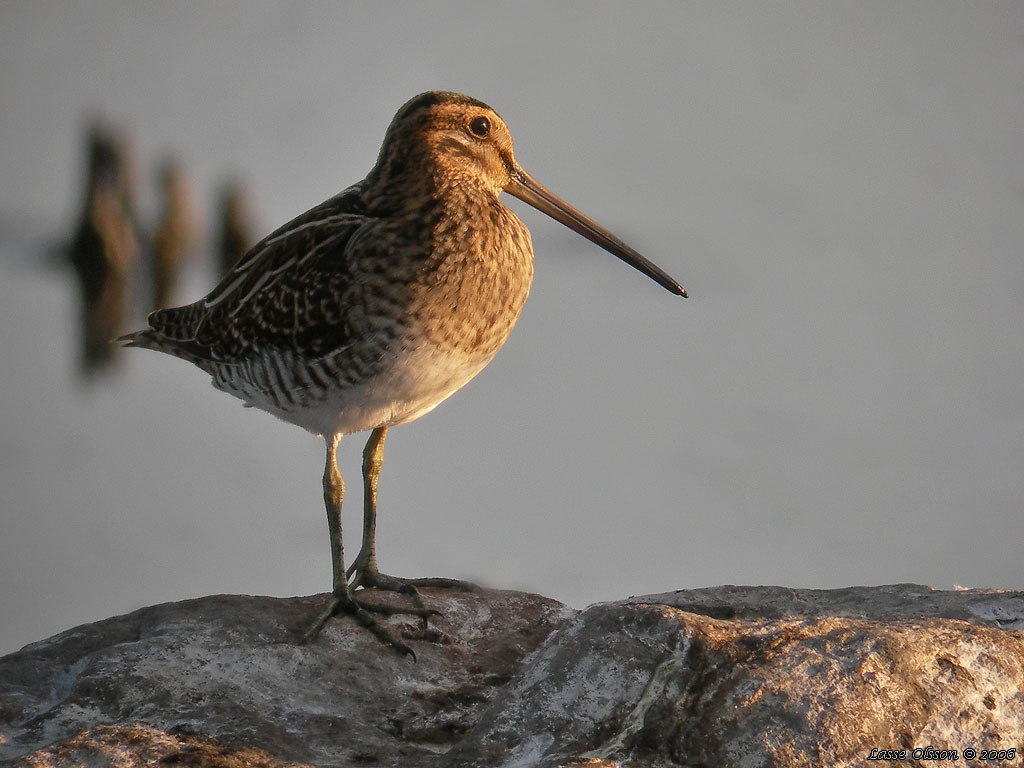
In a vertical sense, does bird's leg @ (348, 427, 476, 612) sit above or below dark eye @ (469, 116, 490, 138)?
below

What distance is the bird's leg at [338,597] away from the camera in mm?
3533

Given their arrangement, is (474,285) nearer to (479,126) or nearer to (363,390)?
(363,390)

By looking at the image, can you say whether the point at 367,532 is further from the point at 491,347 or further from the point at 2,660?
the point at 2,660

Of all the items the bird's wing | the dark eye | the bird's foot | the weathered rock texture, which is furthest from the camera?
the dark eye

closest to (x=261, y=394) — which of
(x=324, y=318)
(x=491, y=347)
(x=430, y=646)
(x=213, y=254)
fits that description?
(x=324, y=318)

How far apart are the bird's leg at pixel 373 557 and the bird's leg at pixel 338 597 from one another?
132 mm

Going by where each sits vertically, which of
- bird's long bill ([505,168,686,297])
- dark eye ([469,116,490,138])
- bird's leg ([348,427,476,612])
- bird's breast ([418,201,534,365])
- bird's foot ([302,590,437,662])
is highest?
dark eye ([469,116,490,138])

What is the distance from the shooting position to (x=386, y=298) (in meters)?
3.72

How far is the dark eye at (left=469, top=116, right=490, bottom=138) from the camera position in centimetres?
400

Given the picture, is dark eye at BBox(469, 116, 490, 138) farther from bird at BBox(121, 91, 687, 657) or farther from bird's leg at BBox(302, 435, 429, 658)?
bird's leg at BBox(302, 435, 429, 658)

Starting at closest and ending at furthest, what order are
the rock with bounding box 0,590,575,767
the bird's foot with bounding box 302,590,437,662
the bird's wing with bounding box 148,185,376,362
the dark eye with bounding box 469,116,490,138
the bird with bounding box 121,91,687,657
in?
1. the rock with bounding box 0,590,575,767
2. the bird's foot with bounding box 302,590,437,662
3. the bird with bounding box 121,91,687,657
4. the bird's wing with bounding box 148,185,376,362
5. the dark eye with bounding box 469,116,490,138

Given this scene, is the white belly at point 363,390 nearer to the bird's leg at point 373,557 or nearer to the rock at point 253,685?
the bird's leg at point 373,557

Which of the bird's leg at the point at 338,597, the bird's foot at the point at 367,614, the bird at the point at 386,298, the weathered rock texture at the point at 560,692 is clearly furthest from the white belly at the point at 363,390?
the weathered rock texture at the point at 560,692

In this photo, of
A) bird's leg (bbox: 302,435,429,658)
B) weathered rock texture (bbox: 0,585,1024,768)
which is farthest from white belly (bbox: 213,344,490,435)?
weathered rock texture (bbox: 0,585,1024,768)
